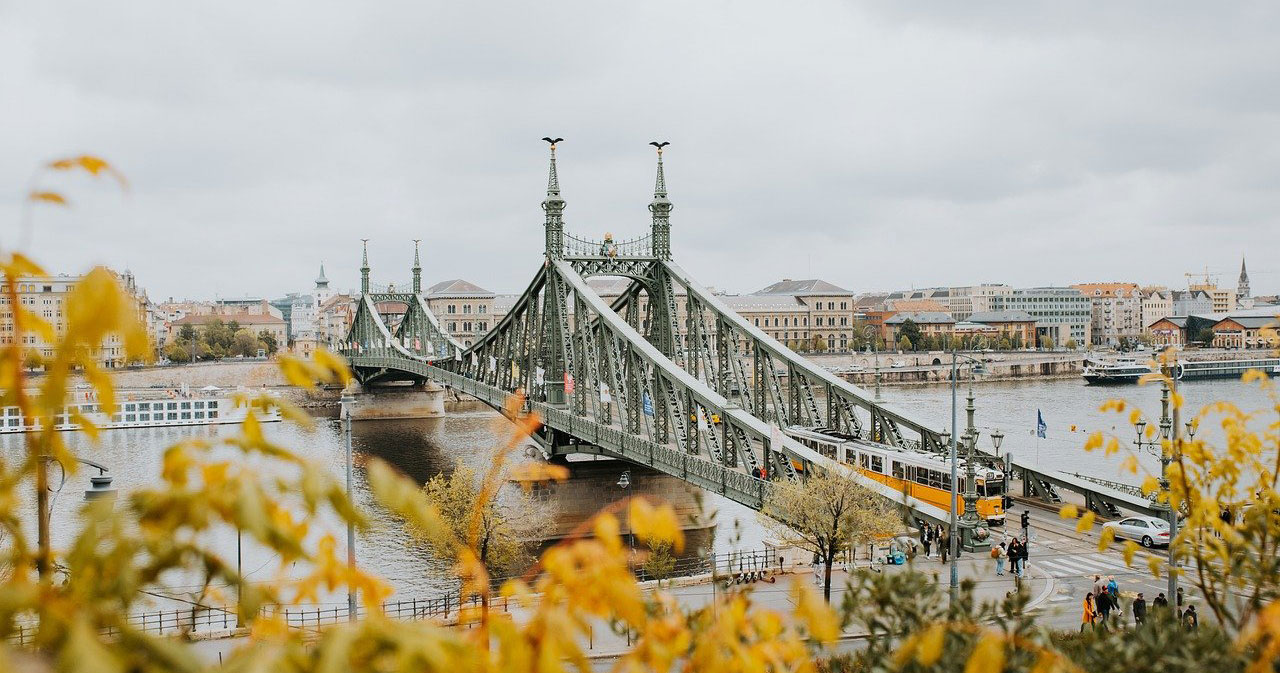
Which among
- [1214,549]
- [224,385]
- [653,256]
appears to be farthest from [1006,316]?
[1214,549]

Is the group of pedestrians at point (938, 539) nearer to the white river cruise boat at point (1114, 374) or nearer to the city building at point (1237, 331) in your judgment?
the white river cruise boat at point (1114, 374)

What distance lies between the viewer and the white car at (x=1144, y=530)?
2877 cm

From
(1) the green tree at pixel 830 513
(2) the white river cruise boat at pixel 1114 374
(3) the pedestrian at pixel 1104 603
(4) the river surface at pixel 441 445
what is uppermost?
(1) the green tree at pixel 830 513

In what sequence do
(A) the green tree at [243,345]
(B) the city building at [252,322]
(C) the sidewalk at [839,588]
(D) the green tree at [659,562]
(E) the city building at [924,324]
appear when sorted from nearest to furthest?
(C) the sidewalk at [839,588] → (D) the green tree at [659,562] → (A) the green tree at [243,345] → (E) the city building at [924,324] → (B) the city building at [252,322]

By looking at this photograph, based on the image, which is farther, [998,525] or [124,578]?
[998,525]

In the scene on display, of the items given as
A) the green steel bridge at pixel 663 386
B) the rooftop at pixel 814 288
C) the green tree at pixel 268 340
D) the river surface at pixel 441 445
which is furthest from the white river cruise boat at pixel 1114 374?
the green tree at pixel 268 340

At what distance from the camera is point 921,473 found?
1192 inches

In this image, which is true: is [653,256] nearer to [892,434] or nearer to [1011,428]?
[892,434]

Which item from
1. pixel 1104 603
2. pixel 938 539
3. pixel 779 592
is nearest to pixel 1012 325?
pixel 938 539

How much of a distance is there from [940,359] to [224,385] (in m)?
91.6

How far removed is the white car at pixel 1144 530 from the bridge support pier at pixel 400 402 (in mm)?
65867

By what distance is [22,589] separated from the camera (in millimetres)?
2770

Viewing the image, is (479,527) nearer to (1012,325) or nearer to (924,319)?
(924,319)

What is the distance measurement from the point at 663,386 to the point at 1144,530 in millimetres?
15170
